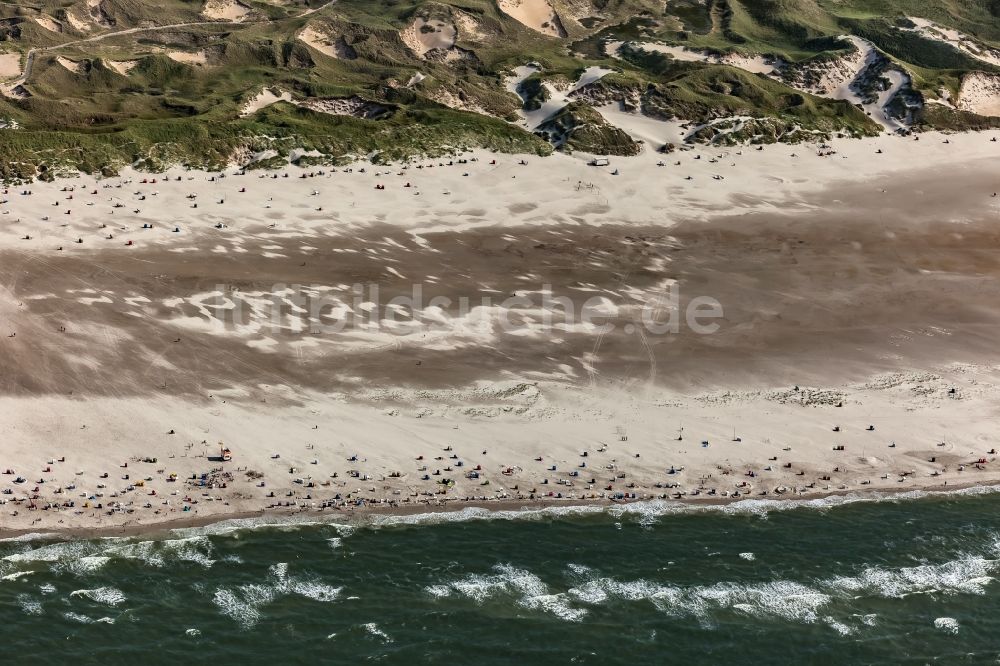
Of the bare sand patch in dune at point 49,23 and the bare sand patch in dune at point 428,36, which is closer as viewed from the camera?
the bare sand patch in dune at point 49,23

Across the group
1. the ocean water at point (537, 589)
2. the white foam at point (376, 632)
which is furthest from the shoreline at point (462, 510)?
the white foam at point (376, 632)

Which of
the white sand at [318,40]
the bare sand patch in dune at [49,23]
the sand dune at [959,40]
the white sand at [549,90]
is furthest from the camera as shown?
the sand dune at [959,40]

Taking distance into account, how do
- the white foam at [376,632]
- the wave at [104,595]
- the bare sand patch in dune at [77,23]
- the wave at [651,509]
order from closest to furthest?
the white foam at [376,632]
the wave at [104,595]
the wave at [651,509]
the bare sand patch in dune at [77,23]

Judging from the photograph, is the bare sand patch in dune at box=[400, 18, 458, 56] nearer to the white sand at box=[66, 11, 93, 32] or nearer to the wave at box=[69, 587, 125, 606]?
the white sand at box=[66, 11, 93, 32]

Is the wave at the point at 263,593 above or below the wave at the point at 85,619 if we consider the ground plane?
above

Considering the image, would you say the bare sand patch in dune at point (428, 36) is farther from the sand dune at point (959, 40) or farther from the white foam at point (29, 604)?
the white foam at point (29, 604)

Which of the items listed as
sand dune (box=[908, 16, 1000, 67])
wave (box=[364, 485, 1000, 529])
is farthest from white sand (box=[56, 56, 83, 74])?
sand dune (box=[908, 16, 1000, 67])

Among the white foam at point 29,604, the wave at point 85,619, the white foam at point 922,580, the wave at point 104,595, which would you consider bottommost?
the wave at point 85,619

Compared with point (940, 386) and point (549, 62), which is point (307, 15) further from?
point (940, 386)
